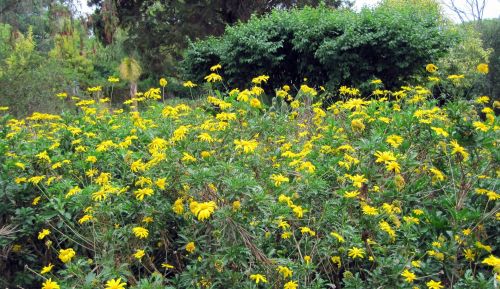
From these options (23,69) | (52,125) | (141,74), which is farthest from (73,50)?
(52,125)

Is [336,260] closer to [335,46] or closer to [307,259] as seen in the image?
[307,259]

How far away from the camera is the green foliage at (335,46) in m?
8.80

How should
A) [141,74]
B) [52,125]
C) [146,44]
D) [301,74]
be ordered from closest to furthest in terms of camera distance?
[52,125], [301,74], [146,44], [141,74]

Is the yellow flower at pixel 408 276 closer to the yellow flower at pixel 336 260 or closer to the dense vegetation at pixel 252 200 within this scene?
the dense vegetation at pixel 252 200

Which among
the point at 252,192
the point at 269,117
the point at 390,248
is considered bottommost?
the point at 390,248

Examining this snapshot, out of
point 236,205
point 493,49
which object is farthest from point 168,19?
point 236,205

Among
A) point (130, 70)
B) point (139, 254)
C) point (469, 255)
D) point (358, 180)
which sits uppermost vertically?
point (130, 70)

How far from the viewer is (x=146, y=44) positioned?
56.1 ft

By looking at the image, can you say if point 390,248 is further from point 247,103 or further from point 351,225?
point 247,103

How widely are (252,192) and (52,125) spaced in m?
2.24

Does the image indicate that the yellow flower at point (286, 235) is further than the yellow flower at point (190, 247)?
Yes

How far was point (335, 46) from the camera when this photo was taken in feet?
29.0

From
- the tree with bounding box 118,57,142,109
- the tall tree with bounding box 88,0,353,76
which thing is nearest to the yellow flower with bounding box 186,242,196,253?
the tall tree with bounding box 88,0,353,76

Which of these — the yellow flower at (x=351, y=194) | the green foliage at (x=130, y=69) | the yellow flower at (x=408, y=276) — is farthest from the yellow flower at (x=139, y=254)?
the green foliage at (x=130, y=69)
